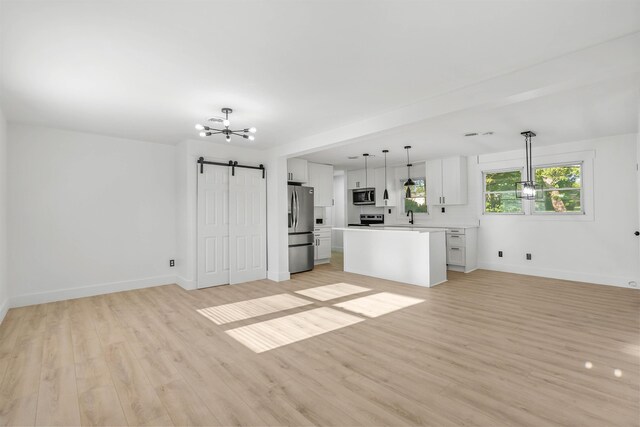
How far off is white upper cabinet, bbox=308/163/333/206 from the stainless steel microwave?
1.19 meters

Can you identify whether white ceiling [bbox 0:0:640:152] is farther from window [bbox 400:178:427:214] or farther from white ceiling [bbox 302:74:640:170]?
window [bbox 400:178:427:214]

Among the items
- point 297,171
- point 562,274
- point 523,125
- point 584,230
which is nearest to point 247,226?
point 297,171

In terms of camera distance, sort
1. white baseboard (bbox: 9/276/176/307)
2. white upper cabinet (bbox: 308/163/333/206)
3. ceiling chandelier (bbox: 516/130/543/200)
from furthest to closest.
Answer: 1. white upper cabinet (bbox: 308/163/333/206)
2. ceiling chandelier (bbox: 516/130/543/200)
3. white baseboard (bbox: 9/276/176/307)

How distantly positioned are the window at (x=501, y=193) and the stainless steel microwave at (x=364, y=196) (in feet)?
9.03

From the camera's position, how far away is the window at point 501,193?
644 cm

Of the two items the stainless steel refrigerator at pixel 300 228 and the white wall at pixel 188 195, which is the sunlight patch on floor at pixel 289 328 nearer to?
the white wall at pixel 188 195

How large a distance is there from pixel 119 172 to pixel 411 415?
532 cm

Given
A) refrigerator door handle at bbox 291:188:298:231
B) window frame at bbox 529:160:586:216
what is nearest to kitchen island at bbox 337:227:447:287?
refrigerator door handle at bbox 291:188:298:231

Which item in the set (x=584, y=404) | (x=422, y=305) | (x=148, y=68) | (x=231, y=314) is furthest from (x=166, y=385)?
(x=422, y=305)

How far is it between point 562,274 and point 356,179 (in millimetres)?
5156

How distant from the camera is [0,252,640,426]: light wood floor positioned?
1.97 metres

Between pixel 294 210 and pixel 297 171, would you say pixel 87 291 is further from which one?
pixel 297 171

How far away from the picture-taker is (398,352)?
2799 mm

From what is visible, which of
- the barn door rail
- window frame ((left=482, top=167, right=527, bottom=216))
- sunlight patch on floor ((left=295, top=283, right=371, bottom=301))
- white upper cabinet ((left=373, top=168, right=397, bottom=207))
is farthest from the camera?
white upper cabinet ((left=373, top=168, right=397, bottom=207))
